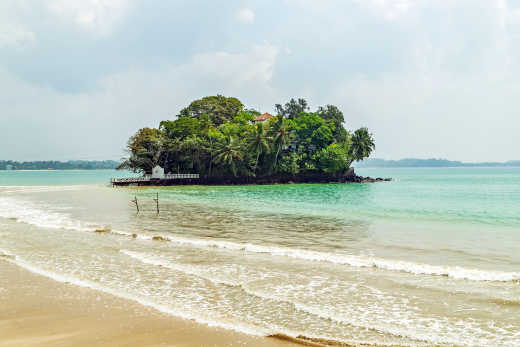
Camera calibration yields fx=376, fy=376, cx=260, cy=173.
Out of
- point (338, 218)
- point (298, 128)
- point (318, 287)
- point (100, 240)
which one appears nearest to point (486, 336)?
point (318, 287)

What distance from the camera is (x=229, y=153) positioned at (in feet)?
196

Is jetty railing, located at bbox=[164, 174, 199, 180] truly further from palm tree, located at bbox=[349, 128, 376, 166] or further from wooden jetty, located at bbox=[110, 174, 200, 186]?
palm tree, located at bbox=[349, 128, 376, 166]

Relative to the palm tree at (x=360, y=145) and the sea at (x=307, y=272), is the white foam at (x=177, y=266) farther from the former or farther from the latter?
the palm tree at (x=360, y=145)

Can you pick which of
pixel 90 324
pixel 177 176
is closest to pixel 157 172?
pixel 177 176

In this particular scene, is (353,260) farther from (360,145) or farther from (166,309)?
(360,145)

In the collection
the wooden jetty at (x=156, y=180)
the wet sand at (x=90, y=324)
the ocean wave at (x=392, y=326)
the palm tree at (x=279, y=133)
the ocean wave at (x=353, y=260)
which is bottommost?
the ocean wave at (x=353, y=260)

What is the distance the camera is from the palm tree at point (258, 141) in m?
60.8

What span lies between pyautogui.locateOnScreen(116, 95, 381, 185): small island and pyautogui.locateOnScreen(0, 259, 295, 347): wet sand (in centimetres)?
5271

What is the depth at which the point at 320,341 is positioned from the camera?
478 cm

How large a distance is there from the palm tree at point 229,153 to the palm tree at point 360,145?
962 inches

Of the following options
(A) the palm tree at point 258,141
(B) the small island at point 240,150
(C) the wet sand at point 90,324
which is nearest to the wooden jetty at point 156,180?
(B) the small island at point 240,150

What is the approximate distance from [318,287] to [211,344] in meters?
3.27

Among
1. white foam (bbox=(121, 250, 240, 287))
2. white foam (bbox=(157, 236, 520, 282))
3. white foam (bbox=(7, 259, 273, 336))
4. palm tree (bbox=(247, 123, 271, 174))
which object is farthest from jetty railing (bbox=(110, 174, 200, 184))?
white foam (bbox=(7, 259, 273, 336))

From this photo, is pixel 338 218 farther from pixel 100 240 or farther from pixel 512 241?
pixel 100 240
